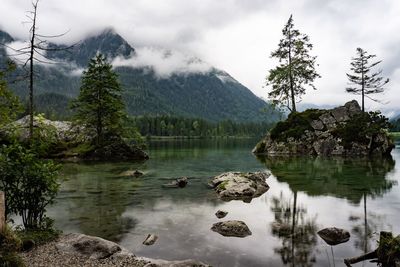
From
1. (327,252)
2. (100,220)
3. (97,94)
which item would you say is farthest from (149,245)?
(97,94)

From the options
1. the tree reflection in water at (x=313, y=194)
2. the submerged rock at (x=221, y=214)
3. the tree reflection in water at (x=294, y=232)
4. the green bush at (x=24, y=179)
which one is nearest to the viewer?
the tree reflection in water at (x=294, y=232)

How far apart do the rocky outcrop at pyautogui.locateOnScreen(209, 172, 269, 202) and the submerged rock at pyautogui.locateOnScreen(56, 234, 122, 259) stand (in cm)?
1207

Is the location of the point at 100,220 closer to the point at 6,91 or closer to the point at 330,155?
the point at 6,91

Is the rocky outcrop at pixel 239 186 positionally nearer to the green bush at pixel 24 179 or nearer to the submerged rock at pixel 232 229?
the submerged rock at pixel 232 229

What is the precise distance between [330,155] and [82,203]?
46.3m

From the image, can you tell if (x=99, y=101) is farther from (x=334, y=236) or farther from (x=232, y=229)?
(x=334, y=236)

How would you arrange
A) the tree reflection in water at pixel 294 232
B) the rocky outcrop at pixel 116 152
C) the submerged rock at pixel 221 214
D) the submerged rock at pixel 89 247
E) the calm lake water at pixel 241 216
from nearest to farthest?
the submerged rock at pixel 89 247 < the tree reflection in water at pixel 294 232 < the calm lake water at pixel 241 216 < the submerged rock at pixel 221 214 < the rocky outcrop at pixel 116 152

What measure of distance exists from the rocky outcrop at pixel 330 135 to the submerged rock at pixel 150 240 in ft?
161

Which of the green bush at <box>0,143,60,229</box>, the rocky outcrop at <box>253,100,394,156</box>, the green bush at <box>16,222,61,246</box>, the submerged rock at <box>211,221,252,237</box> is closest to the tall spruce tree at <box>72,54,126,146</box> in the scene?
the rocky outcrop at <box>253,100,394,156</box>

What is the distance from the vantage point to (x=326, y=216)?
1823 cm

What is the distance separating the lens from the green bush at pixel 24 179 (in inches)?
504

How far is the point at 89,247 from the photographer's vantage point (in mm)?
12406

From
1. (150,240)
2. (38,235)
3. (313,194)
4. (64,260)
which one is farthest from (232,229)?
(313,194)

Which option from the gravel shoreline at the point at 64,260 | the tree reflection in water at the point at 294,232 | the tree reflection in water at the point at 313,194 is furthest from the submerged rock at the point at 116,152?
the gravel shoreline at the point at 64,260
